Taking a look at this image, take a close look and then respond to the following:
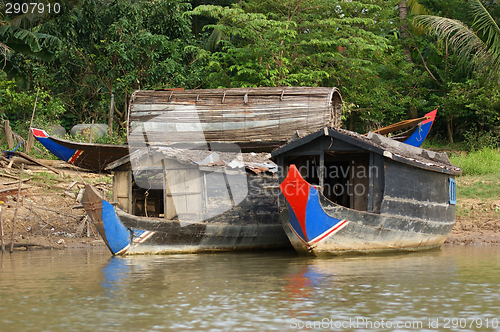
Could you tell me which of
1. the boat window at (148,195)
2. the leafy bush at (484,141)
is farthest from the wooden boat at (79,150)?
the leafy bush at (484,141)

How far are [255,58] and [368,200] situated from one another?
9128 mm

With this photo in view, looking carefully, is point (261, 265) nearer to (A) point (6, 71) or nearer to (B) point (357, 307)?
(B) point (357, 307)

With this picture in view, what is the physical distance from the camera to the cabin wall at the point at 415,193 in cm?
995

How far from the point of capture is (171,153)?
10609 mm

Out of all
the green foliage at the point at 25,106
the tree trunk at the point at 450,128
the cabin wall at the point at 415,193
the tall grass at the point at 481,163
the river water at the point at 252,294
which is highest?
the green foliage at the point at 25,106

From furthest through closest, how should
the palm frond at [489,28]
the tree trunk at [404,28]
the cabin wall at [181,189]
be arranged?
the tree trunk at [404,28] < the palm frond at [489,28] < the cabin wall at [181,189]

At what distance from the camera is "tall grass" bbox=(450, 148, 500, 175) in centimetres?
1591

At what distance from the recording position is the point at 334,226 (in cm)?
962

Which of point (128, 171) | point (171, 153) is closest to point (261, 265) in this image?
point (171, 153)

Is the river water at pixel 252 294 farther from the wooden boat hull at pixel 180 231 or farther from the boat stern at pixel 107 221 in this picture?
the wooden boat hull at pixel 180 231

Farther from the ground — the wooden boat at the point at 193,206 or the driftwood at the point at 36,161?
the driftwood at the point at 36,161

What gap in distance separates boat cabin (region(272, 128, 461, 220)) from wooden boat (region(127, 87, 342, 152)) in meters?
2.30

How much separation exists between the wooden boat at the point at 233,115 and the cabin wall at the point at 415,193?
3.81 meters

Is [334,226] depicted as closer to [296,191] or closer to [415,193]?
[296,191]
